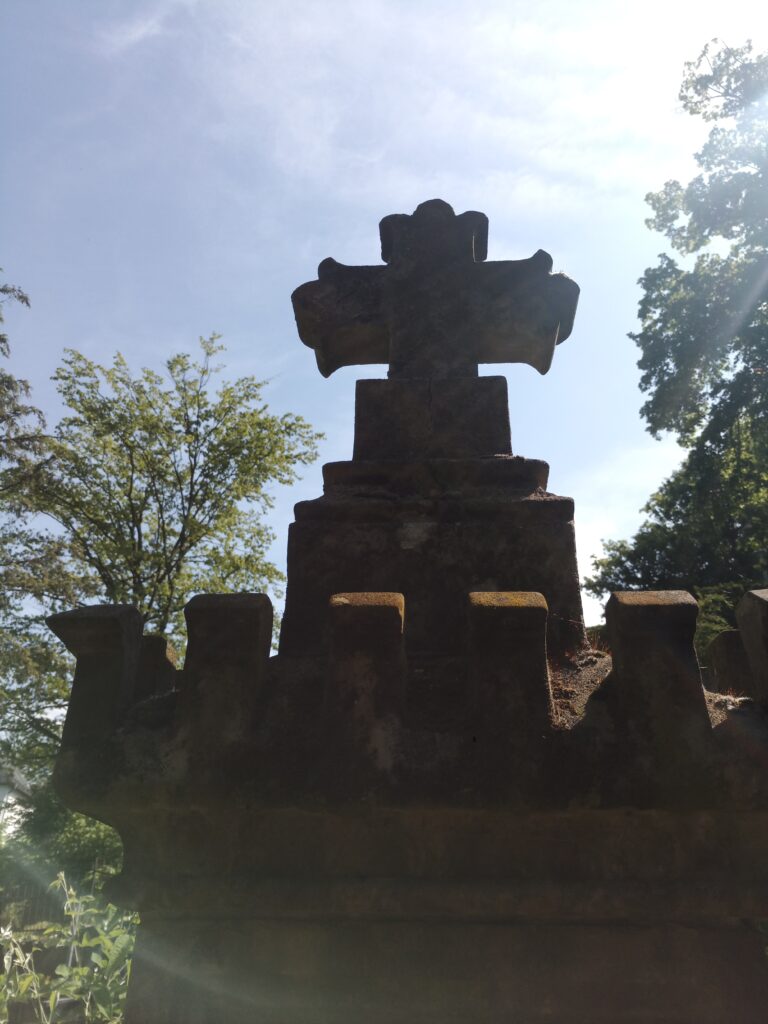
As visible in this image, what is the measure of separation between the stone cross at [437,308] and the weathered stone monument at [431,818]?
5.51 feet

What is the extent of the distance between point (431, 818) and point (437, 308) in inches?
92.2

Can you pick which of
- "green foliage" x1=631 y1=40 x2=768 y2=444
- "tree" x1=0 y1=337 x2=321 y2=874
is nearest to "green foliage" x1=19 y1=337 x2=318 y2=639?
"tree" x1=0 y1=337 x2=321 y2=874

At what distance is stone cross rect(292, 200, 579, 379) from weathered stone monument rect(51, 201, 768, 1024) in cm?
168

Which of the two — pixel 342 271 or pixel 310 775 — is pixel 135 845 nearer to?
pixel 310 775

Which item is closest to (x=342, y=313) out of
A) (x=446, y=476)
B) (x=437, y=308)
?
(x=437, y=308)

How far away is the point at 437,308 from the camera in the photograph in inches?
137

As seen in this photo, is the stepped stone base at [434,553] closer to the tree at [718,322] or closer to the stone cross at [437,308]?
the stone cross at [437,308]

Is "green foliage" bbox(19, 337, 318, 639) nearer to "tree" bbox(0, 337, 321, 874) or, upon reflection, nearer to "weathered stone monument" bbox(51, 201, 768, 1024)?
"tree" bbox(0, 337, 321, 874)

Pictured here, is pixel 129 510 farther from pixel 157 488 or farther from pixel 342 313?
pixel 342 313

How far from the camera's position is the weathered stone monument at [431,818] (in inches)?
73.8

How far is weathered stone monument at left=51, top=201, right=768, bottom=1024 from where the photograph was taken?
1.87 meters

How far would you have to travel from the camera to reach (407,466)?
9.55ft

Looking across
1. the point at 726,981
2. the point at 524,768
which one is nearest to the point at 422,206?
the point at 524,768

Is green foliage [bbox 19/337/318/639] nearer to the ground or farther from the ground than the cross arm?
farther from the ground
